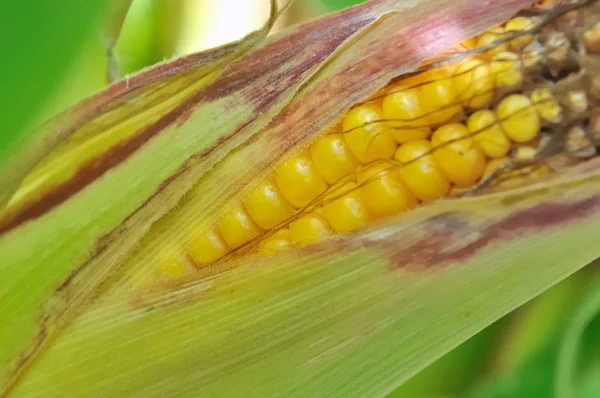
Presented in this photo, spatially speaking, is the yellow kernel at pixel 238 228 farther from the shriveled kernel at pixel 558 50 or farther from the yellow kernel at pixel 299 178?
the shriveled kernel at pixel 558 50

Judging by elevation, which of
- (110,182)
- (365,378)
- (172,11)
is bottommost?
(365,378)

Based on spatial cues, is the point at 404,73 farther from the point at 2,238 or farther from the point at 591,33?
the point at 2,238

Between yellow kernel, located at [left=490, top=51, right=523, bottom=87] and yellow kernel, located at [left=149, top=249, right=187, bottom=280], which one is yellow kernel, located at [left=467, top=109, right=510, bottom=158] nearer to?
yellow kernel, located at [left=490, top=51, right=523, bottom=87]

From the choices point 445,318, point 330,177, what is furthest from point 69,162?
point 445,318

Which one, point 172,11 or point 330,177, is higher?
point 172,11

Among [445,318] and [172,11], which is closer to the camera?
[445,318]

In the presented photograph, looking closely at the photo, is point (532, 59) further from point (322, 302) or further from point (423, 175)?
point (322, 302)

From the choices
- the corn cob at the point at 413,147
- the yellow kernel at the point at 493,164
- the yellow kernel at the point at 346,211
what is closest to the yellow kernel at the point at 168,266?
the corn cob at the point at 413,147
